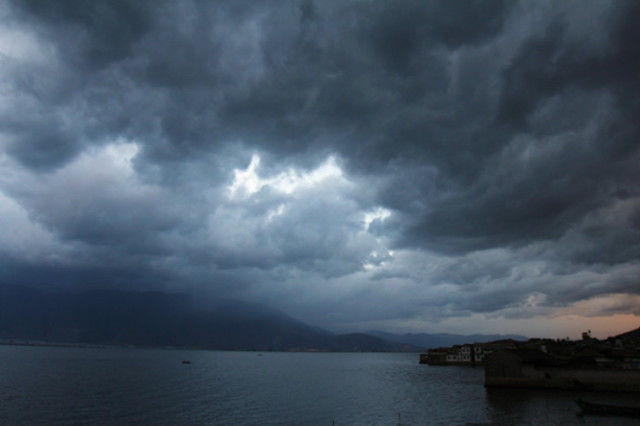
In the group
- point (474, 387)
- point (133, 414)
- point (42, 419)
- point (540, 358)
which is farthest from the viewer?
point (540, 358)

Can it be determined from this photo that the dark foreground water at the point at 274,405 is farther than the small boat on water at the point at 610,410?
Yes

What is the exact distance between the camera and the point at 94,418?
56438 mm

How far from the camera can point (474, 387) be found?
3848 inches

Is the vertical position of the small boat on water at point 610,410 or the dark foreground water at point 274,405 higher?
the small boat on water at point 610,410

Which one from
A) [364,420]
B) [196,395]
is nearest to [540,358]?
[364,420]

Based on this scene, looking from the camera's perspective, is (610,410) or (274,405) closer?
(610,410)

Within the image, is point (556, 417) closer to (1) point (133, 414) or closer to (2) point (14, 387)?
(1) point (133, 414)

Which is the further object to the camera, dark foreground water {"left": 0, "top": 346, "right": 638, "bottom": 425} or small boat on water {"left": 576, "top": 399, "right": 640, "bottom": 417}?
dark foreground water {"left": 0, "top": 346, "right": 638, "bottom": 425}

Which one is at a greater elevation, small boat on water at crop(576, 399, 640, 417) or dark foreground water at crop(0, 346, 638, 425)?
small boat on water at crop(576, 399, 640, 417)

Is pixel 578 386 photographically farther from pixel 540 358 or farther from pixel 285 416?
pixel 285 416

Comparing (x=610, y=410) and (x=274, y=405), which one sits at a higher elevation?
(x=610, y=410)

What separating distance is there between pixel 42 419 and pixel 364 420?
45080mm

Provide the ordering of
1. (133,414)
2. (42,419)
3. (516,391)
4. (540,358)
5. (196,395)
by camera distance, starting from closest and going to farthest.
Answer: (42,419) < (133,414) < (196,395) < (516,391) < (540,358)

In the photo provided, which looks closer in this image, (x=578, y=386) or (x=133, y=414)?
(x=133, y=414)
